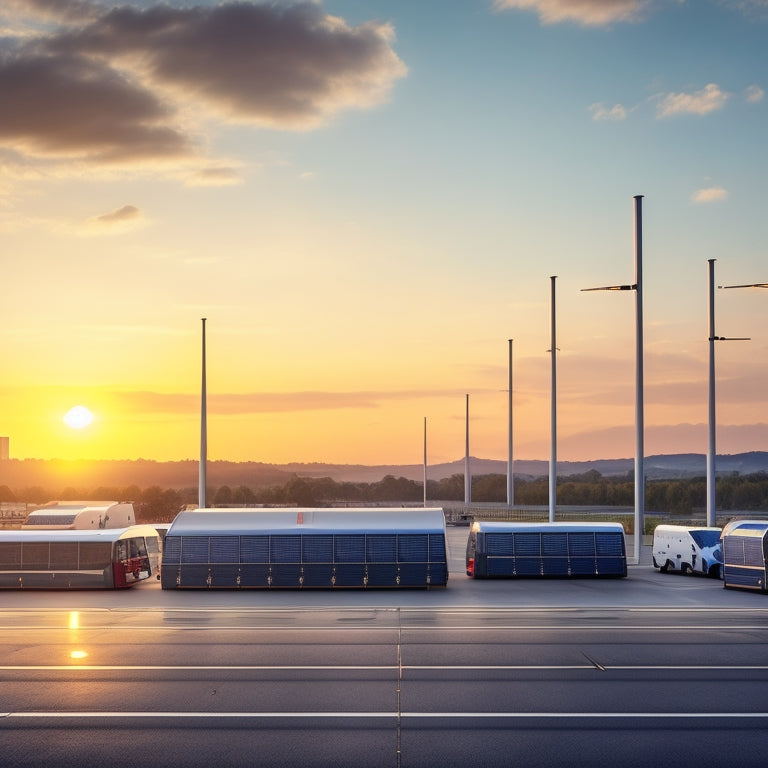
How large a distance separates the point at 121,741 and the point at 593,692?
1009cm

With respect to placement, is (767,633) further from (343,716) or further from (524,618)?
(343,716)

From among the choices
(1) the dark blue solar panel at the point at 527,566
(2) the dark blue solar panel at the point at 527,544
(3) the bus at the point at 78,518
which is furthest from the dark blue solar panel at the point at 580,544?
(3) the bus at the point at 78,518

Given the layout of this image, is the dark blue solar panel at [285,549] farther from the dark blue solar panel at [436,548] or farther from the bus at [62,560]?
the bus at [62,560]

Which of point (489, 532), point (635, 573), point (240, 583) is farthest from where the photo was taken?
point (635, 573)

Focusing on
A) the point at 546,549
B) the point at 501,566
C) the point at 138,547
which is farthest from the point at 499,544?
the point at 138,547

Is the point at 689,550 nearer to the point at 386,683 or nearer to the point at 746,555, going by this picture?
the point at 746,555

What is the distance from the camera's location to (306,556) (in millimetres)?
45281

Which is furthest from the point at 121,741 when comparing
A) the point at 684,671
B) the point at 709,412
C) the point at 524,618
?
the point at 709,412

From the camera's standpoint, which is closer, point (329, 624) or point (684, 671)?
point (684, 671)

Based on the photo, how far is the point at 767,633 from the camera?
31.9 metres

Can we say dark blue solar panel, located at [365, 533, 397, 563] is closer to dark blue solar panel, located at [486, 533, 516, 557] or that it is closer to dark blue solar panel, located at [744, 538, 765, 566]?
dark blue solar panel, located at [486, 533, 516, 557]

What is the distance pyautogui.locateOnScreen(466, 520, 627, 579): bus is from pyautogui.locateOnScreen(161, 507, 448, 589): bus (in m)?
4.95

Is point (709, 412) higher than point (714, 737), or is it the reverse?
point (709, 412)

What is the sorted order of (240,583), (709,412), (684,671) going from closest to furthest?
(684,671) → (240,583) → (709,412)
